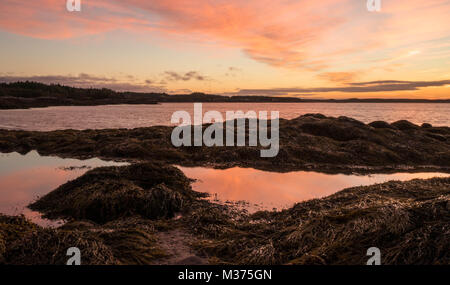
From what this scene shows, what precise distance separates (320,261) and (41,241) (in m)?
5.78

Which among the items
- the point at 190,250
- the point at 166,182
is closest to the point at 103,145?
the point at 166,182

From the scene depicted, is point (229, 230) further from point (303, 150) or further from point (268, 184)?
point (303, 150)

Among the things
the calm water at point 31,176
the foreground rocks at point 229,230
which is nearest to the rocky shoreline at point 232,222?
the foreground rocks at point 229,230

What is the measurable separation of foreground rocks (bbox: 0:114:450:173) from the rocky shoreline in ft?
0.48

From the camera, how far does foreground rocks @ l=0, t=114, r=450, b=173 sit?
808 inches

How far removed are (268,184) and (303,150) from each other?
26.3ft

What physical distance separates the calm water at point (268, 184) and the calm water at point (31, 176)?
6.62 m

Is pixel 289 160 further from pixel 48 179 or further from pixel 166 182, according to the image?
pixel 48 179

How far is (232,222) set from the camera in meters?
9.77

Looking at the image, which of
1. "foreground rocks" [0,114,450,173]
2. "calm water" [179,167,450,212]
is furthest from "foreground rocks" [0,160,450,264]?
"foreground rocks" [0,114,450,173]

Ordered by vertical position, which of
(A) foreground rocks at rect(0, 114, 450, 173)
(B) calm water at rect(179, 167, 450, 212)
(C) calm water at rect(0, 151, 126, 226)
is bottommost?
(B) calm water at rect(179, 167, 450, 212)

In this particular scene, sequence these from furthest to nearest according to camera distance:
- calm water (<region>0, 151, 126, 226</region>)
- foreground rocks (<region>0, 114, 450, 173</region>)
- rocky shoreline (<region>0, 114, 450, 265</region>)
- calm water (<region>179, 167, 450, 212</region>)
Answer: foreground rocks (<region>0, 114, 450, 173</region>), calm water (<region>179, 167, 450, 212</region>), calm water (<region>0, 151, 126, 226</region>), rocky shoreline (<region>0, 114, 450, 265</region>)

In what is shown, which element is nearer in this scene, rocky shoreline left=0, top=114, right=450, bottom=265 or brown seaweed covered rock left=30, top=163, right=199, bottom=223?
rocky shoreline left=0, top=114, right=450, bottom=265

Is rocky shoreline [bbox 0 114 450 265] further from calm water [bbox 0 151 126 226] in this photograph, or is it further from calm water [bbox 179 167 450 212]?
calm water [bbox 179 167 450 212]
